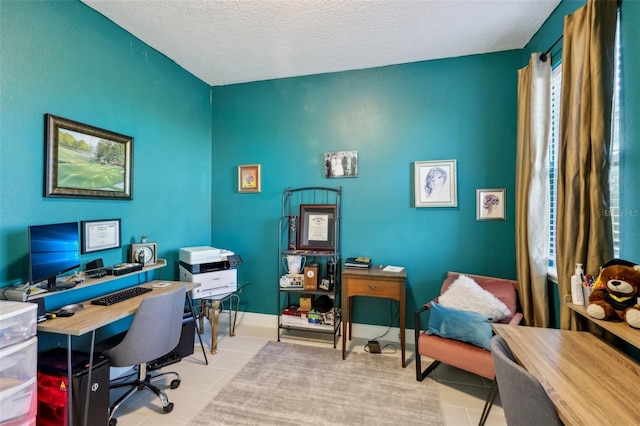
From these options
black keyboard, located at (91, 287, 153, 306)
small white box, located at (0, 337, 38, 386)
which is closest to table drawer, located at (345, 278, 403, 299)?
black keyboard, located at (91, 287, 153, 306)

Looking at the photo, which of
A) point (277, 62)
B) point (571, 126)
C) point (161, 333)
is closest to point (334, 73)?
point (277, 62)

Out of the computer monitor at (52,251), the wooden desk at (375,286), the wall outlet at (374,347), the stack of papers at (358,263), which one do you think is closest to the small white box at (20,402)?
the computer monitor at (52,251)

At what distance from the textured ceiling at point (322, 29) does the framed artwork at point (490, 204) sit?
133 cm

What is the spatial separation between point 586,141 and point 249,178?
2.89 metres

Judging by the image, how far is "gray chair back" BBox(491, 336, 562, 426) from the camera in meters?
0.91

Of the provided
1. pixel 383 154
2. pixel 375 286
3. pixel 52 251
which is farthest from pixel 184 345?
pixel 383 154

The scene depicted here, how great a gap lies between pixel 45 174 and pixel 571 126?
3.25 meters

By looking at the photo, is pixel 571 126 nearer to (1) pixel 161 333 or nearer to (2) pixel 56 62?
(1) pixel 161 333

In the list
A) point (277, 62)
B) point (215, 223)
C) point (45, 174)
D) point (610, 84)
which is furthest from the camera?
point (215, 223)

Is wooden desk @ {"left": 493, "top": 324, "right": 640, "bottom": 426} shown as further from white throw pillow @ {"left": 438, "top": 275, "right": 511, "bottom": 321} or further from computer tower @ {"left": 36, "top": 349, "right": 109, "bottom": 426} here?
computer tower @ {"left": 36, "top": 349, "right": 109, "bottom": 426}

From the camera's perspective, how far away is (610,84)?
145 centimetres

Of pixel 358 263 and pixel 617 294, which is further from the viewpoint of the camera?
pixel 358 263

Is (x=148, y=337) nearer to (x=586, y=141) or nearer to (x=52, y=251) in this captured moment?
(x=52, y=251)

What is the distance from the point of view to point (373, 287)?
253 centimetres
